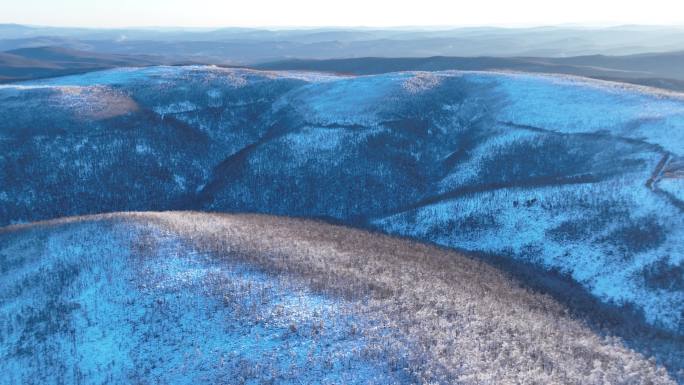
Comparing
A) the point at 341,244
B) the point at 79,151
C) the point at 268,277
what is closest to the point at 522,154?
the point at 341,244

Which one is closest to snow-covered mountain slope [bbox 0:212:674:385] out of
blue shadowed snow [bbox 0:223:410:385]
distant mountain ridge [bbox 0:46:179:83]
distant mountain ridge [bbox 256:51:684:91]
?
blue shadowed snow [bbox 0:223:410:385]


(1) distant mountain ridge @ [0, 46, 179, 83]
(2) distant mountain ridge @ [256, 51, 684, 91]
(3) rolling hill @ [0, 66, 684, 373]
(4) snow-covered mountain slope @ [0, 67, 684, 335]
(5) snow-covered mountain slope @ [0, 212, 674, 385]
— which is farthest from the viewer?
(1) distant mountain ridge @ [0, 46, 179, 83]

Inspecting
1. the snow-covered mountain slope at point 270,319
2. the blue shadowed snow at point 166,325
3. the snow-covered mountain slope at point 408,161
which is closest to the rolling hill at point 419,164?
the snow-covered mountain slope at point 408,161

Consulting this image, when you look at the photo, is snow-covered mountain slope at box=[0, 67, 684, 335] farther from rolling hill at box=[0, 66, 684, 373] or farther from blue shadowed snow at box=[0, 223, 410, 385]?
blue shadowed snow at box=[0, 223, 410, 385]

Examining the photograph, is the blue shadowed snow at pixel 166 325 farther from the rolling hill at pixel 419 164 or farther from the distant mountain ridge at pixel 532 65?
the distant mountain ridge at pixel 532 65

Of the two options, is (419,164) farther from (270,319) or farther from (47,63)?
(47,63)

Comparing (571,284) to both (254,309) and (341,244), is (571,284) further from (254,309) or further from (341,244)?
(254,309)
